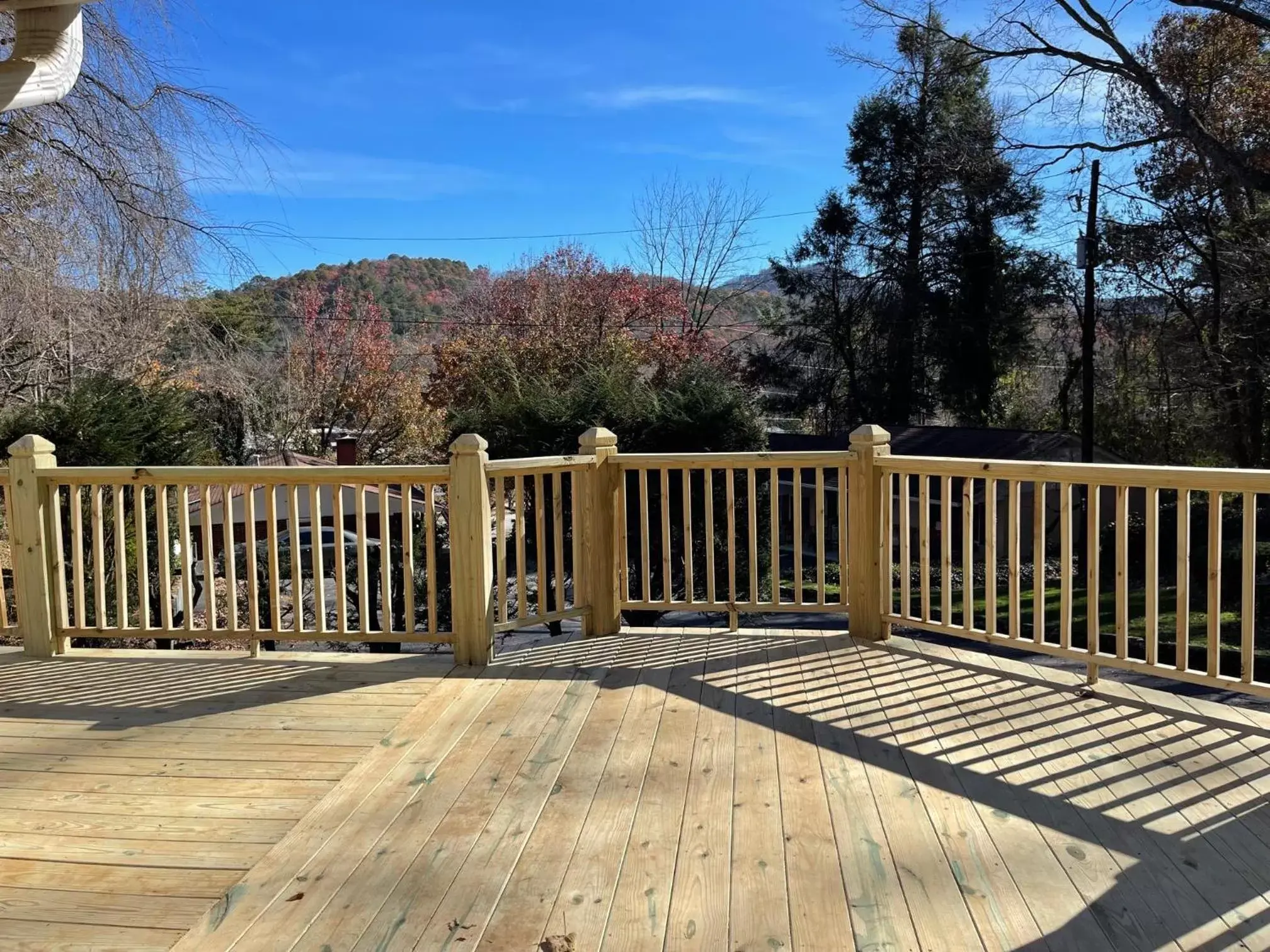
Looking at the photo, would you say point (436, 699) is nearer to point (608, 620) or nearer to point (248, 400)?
point (608, 620)

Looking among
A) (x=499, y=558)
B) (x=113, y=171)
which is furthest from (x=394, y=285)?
(x=499, y=558)

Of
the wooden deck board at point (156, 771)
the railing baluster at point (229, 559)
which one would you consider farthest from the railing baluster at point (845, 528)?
the railing baluster at point (229, 559)

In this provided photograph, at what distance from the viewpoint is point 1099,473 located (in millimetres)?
3066

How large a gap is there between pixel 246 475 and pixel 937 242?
62.2ft

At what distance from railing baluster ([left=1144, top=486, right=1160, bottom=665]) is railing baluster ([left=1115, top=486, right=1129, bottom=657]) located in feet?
0.22

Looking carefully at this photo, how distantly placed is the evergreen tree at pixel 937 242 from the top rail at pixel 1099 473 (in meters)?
16.5

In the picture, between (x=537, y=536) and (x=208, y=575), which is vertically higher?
(x=537, y=536)

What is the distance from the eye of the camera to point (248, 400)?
788 cm

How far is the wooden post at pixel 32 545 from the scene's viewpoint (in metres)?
3.78

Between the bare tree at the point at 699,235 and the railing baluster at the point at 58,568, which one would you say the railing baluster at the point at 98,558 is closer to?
the railing baluster at the point at 58,568

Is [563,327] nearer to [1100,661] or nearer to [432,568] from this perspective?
[432,568]

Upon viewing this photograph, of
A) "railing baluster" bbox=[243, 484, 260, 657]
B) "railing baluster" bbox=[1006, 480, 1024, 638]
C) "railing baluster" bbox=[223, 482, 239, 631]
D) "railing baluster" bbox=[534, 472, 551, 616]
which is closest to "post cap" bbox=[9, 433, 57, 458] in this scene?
"railing baluster" bbox=[223, 482, 239, 631]

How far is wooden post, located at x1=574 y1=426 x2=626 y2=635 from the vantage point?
4.04 meters

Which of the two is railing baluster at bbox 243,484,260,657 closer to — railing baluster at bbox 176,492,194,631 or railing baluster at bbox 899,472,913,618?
railing baluster at bbox 176,492,194,631
